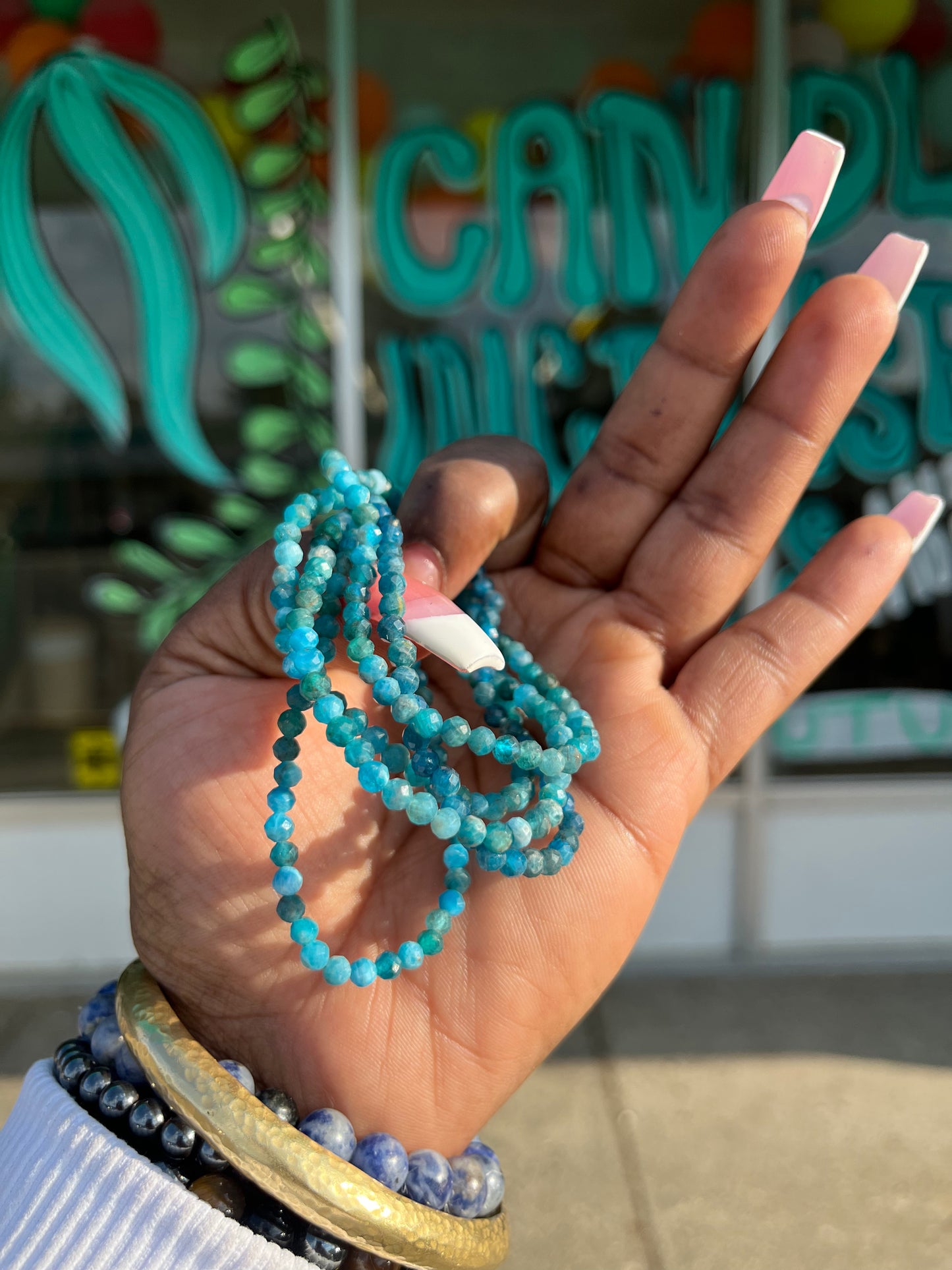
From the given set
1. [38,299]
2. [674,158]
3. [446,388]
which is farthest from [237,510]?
[674,158]

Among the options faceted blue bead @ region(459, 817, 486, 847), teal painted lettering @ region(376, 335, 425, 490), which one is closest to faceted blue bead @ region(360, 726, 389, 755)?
faceted blue bead @ region(459, 817, 486, 847)

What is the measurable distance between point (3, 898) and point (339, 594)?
9.48ft

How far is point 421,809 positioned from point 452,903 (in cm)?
14

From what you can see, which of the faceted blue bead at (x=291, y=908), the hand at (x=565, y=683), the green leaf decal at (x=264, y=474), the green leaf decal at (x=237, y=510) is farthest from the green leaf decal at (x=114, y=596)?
the faceted blue bead at (x=291, y=908)

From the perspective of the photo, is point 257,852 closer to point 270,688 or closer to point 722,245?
point 270,688

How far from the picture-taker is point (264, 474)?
3475 mm

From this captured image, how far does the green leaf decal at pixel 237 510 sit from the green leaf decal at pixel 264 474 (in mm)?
41

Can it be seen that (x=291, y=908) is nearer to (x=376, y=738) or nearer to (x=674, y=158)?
(x=376, y=738)

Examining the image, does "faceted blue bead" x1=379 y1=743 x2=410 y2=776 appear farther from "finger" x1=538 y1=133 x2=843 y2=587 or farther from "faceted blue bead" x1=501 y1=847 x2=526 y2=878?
"finger" x1=538 y1=133 x2=843 y2=587

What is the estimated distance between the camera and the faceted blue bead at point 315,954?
1.01 m

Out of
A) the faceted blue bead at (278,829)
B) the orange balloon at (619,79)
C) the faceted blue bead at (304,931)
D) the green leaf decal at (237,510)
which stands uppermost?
the orange balloon at (619,79)

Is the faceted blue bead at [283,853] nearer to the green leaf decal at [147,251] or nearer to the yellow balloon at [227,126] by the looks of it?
the green leaf decal at [147,251]

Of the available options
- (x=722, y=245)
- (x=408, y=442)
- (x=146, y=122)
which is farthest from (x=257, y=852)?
(x=146, y=122)

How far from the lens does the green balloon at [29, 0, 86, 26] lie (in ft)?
10.6
